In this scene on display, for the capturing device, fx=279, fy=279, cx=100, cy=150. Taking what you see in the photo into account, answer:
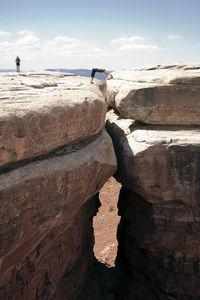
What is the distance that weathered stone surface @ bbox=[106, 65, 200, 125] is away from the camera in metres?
4.86

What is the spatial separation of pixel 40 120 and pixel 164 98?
2.57 m

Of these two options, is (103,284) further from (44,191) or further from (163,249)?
(44,191)

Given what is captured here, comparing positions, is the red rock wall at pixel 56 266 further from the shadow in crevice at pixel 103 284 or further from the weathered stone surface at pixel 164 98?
the weathered stone surface at pixel 164 98

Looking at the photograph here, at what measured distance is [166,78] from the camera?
491 centimetres

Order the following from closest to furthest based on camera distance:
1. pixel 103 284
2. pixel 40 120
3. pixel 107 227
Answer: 1. pixel 40 120
2. pixel 103 284
3. pixel 107 227

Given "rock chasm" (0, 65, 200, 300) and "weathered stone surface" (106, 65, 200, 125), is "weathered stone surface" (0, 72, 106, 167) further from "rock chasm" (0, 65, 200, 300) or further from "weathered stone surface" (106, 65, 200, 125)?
"weathered stone surface" (106, 65, 200, 125)

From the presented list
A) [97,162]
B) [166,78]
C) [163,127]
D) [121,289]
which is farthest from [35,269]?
[166,78]

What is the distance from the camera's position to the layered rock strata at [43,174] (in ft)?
9.58

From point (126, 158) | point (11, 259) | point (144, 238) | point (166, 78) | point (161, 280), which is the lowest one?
point (161, 280)

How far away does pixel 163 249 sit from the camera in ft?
17.4

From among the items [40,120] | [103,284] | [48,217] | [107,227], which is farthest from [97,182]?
[107,227]

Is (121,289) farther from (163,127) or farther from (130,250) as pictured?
(163,127)

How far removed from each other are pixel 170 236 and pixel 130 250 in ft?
4.16

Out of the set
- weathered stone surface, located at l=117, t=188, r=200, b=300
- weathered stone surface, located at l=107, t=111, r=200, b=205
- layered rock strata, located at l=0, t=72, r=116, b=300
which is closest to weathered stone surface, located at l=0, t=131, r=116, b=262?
layered rock strata, located at l=0, t=72, r=116, b=300
